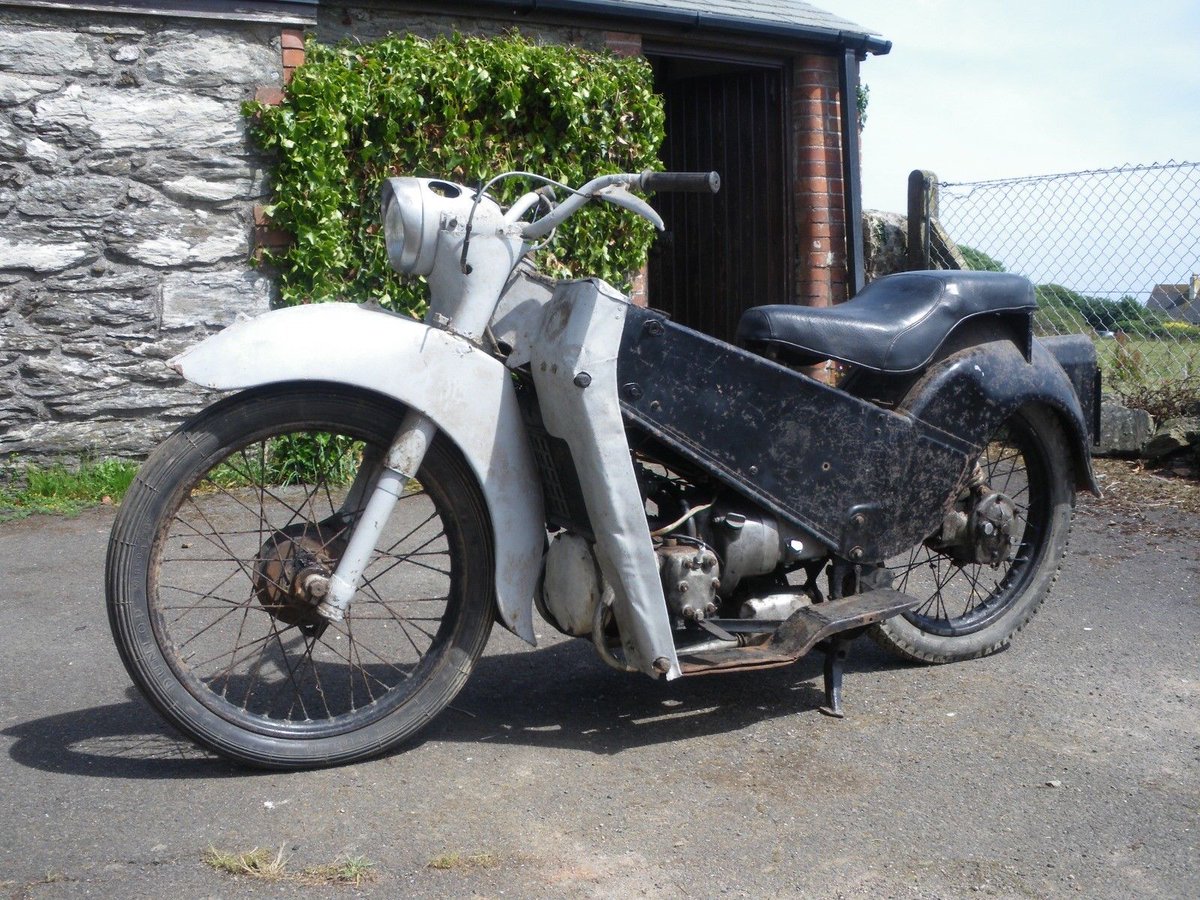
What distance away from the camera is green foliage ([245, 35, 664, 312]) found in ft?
22.3

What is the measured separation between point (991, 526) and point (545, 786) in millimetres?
1706

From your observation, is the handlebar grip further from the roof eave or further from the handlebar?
the roof eave

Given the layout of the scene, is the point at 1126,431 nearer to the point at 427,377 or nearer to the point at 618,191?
the point at 618,191

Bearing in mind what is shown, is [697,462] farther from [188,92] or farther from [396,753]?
[188,92]

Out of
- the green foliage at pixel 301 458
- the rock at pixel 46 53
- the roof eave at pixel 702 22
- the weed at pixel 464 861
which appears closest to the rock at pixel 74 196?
the rock at pixel 46 53

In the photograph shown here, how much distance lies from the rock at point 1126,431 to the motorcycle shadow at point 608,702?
405cm

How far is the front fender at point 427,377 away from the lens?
3.04 m

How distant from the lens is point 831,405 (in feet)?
11.8

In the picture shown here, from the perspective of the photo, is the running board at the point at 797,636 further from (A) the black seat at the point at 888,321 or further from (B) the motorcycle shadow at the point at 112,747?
(B) the motorcycle shadow at the point at 112,747

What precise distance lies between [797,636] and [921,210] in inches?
227

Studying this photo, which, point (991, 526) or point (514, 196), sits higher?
point (514, 196)

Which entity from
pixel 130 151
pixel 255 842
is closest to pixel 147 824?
pixel 255 842

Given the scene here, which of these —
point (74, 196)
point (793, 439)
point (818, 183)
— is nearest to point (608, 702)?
point (793, 439)

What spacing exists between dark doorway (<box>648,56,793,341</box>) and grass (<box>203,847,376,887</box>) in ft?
23.6
